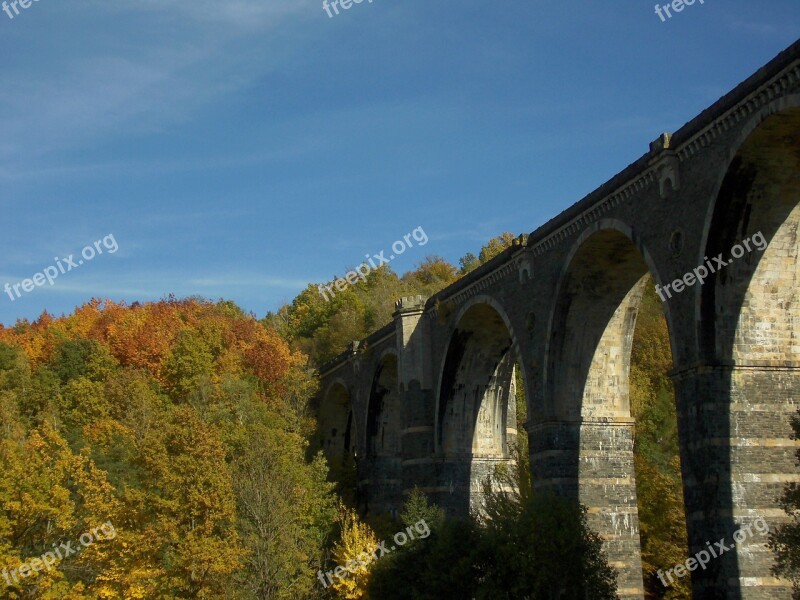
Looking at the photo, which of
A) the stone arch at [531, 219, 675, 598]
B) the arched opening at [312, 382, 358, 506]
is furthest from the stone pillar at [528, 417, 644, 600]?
the arched opening at [312, 382, 358, 506]

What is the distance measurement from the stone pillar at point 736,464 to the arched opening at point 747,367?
0.9 inches

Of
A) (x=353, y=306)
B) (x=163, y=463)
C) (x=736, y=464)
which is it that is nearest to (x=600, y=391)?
(x=736, y=464)

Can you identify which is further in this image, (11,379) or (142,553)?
(11,379)

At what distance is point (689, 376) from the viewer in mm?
25625

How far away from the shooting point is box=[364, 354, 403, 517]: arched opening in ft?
170

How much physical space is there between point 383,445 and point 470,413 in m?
10.2

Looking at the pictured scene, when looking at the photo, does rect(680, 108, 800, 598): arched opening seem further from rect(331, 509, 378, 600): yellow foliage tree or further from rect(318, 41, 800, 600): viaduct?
rect(331, 509, 378, 600): yellow foliage tree

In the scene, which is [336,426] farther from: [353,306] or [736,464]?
[736,464]

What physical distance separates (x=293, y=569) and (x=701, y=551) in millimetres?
17773

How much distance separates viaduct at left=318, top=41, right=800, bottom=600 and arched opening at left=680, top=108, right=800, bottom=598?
0.11 feet

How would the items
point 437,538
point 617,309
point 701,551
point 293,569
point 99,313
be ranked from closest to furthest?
point 701,551
point 437,538
point 617,309
point 293,569
point 99,313

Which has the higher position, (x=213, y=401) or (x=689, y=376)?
(x=213, y=401)

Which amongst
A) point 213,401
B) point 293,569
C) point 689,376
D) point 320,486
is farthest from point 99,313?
point 689,376

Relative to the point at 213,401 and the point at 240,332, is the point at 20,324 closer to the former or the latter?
the point at 240,332
